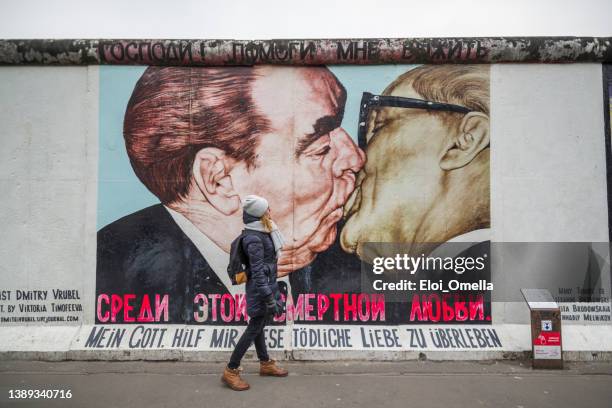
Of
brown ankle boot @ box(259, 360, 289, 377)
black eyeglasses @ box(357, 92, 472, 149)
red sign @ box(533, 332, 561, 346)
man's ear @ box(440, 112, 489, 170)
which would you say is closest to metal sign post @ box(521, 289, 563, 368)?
red sign @ box(533, 332, 561, 346)

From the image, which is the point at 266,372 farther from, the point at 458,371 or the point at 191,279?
the point at 458,371

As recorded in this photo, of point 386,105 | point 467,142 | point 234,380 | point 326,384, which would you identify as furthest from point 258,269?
point 467,142

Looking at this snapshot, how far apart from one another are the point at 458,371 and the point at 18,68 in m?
7.17

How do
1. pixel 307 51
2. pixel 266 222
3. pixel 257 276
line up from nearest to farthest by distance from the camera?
pixel 257 276 < pixel 266 222 < pixel 307 51

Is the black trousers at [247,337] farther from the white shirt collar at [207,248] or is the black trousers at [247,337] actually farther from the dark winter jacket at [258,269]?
the white shirt collar at [207,248]

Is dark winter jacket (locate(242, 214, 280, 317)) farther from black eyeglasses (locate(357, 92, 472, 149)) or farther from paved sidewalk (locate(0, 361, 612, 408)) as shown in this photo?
black eyeglasses (locate(357, 92, 472, 149))

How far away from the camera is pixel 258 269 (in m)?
4.62

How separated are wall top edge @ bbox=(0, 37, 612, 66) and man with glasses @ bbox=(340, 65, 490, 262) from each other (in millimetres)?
250

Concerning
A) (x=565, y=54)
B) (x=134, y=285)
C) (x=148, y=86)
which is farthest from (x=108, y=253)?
(x=565, y=54)

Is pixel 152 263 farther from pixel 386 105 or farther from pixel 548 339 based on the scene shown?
pixel 548 339

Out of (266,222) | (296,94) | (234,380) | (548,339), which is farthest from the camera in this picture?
(296,94)

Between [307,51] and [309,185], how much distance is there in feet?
6.09

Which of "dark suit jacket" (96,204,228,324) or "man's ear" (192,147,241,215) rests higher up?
"man's ear" (192,147,241,215)

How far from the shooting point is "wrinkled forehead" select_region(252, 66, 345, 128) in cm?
634
